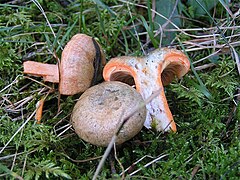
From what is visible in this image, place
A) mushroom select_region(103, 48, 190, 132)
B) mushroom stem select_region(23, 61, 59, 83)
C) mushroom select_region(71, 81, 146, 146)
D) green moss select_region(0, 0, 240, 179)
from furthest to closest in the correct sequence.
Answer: mushroom stem select_region(23, 61, 59, 83) → mushroom select_region(103, 48, 190, 132) → green moss select_region(0, 0, 240, 179) → mushroom select_region(71, 81, 146, 146)

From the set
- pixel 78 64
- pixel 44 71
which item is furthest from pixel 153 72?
pixel 44 71

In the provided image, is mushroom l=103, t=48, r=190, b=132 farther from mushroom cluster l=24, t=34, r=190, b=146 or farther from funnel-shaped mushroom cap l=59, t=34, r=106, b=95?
funnel-shaped mushroom cap l=59, t=34, r=106, b=95

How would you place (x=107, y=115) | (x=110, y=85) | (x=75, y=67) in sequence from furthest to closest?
1. (x=75, y=67)
2. (x=110, y=85)
3. (x=107, y=115)

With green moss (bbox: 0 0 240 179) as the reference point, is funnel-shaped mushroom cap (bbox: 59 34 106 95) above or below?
above

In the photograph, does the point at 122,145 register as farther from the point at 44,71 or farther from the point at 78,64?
the point at 44,71

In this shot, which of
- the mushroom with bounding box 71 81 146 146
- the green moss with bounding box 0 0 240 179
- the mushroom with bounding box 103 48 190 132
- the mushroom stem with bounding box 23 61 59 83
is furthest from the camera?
the mushroom stem with bounding box 23 61 59 83

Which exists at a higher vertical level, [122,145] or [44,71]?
[44,71]

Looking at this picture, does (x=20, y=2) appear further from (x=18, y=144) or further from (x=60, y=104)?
(x=18, y=144)

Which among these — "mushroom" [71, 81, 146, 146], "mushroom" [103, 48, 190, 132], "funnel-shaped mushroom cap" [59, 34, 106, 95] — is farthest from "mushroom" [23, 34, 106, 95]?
"mushroom" [71, 81, 146, 146]
